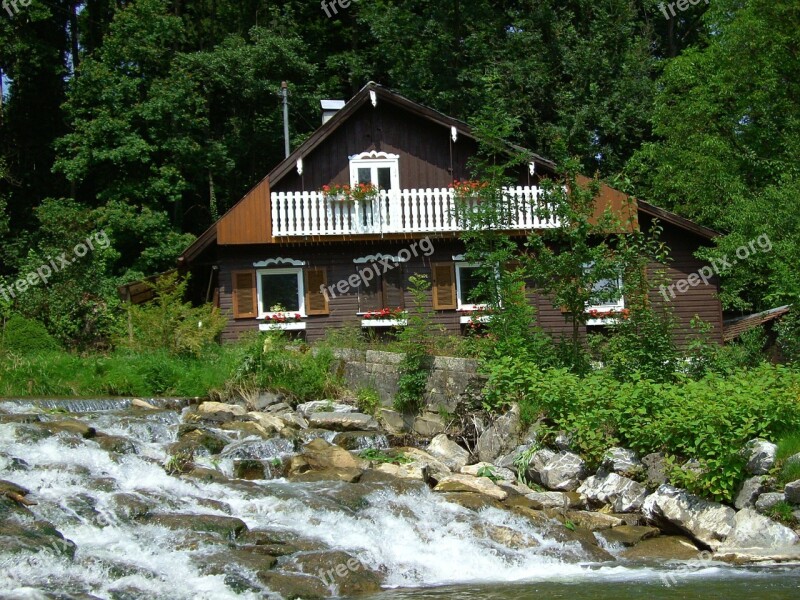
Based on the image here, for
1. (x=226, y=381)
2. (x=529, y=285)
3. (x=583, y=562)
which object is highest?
(x=529, y=285)

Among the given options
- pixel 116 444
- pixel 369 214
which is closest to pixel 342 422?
pixel 116 444

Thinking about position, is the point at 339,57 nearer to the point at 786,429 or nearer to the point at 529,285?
the point at 529,285

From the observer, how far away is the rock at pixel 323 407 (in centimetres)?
1798

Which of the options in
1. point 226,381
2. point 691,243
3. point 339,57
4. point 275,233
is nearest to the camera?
point 226,381

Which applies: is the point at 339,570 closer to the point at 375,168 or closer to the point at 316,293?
the point at 316,293

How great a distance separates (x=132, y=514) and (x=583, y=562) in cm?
544

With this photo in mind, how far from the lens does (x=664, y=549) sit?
1194 cm

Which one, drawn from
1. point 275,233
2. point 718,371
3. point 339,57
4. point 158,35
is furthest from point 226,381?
point 339,57

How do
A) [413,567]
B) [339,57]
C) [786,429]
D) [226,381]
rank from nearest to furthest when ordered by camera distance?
[413,567] → [786,429] → [226,381] → [339,57]

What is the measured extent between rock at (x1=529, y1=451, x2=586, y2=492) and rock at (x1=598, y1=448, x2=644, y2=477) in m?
0.35

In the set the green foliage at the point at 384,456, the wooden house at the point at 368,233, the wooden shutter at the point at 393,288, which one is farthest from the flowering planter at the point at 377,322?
the green foliage at the point at 384,456

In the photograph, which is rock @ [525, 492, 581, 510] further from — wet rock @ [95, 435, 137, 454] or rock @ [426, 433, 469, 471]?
wet rock @ [95, 435, 137, 454]

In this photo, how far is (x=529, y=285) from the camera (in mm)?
24266

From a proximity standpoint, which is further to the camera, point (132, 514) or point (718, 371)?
point (718, 371)
